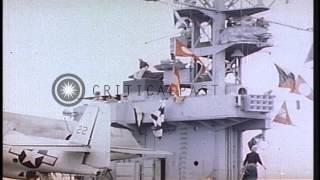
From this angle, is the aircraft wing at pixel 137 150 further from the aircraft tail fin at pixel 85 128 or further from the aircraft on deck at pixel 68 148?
the aircraft tail fin at pixel 85 128

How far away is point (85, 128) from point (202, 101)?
1.96 ft

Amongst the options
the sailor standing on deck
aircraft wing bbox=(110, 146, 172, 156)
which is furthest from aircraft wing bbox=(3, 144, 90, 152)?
the sailor standing on deck

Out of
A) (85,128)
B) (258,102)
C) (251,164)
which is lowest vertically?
(251,164)

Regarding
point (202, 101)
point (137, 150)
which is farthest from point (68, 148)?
point (202, 101)

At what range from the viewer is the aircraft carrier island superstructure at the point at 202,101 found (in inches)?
114

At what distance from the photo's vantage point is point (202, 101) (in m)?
2.92

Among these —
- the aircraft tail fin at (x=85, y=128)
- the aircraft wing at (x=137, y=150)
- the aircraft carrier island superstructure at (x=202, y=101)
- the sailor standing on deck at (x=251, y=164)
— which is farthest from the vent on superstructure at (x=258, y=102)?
the aircraft tail fin at (x=85, y=128)

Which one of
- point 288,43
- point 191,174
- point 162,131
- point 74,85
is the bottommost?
point 191,174

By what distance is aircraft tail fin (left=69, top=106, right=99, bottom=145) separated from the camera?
289 centimetres

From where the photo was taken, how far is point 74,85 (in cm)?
293

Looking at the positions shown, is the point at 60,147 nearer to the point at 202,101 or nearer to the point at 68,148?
the point at 68,148

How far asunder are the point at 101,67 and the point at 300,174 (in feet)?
3.70

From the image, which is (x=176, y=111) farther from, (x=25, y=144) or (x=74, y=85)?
(x=25, y=144)

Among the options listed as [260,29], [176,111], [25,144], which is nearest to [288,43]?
[260,29]
